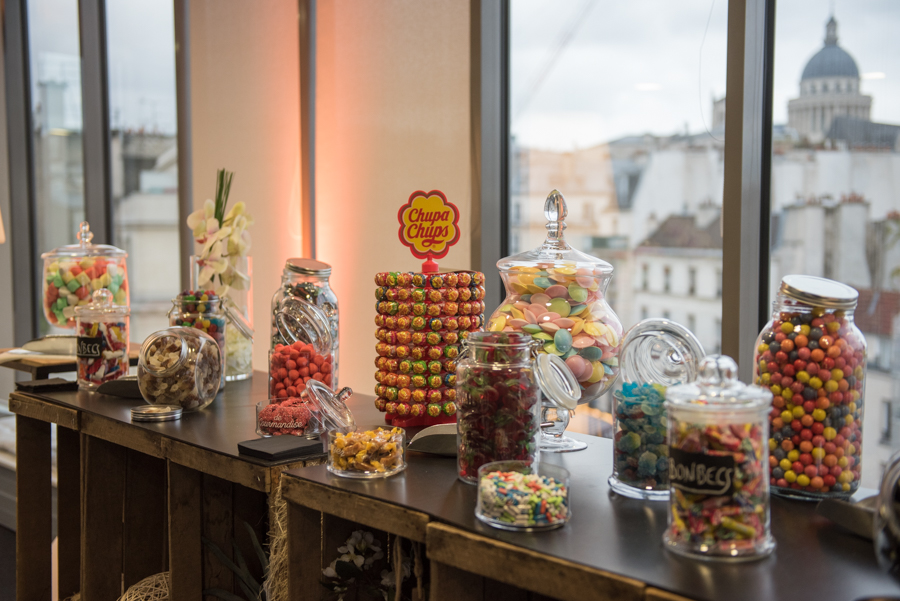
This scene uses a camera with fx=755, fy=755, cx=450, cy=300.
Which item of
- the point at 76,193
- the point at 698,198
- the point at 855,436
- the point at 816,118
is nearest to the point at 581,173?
the point at 698,198

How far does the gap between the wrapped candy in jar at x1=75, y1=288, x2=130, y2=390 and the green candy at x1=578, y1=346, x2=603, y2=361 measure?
131 centimetres

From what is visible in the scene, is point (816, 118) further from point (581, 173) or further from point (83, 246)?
point (83, 246)

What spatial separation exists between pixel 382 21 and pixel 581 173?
99 cm

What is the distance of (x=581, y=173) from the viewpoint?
2398 millimetres

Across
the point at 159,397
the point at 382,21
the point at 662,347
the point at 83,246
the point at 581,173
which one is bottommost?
the point at 159,397

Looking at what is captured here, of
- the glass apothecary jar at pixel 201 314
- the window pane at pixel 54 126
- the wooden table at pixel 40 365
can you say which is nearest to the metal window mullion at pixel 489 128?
the glass apothecary jar at pixel 201 314

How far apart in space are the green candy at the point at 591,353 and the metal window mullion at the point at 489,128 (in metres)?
1.12

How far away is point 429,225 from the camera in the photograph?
170 centimetres

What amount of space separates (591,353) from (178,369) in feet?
3.23

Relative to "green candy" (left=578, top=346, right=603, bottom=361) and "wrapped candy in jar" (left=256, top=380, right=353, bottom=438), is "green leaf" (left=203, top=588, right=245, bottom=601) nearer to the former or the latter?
"wrapped candy in jar" (left=256, top=380, right=353, bottom=438)

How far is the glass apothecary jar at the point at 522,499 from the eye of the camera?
39.8 inches

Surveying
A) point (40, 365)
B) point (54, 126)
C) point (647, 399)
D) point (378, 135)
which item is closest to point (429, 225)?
point (647, 399)

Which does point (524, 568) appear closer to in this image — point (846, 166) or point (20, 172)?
point (846, 166)

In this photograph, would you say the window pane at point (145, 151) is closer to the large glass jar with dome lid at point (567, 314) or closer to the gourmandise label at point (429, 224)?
the gourmandise label at point (429, 224)
